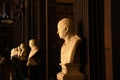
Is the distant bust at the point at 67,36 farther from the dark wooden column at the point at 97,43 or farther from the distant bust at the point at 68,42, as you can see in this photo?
the dark wooden column at the point at 97,43

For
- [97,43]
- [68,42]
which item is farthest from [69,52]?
[97,43]

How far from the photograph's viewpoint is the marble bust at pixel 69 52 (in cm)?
208

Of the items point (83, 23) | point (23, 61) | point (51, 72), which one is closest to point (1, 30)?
point (23, 61)

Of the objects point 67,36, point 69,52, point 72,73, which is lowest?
point 72,73

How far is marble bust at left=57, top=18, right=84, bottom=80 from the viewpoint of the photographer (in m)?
2.08

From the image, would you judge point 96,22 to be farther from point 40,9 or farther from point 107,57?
point 40,9

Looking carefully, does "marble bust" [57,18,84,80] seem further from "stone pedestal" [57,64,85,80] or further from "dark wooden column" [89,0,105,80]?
"dark wooden column" [89,0,105,80]

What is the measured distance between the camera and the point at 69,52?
211 centimetres

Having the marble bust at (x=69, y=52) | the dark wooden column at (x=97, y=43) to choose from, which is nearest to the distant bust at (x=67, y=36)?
the marble bust at (x=69, y=52)

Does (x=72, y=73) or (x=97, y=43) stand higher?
(x=97, y=43)

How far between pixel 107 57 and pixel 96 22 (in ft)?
0.97

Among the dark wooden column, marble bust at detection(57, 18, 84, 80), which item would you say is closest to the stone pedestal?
marble bust at detection(57, 18, 84, 80)

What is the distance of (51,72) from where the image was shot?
12.2ft

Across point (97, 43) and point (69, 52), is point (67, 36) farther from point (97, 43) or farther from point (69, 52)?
point (97, 43)
